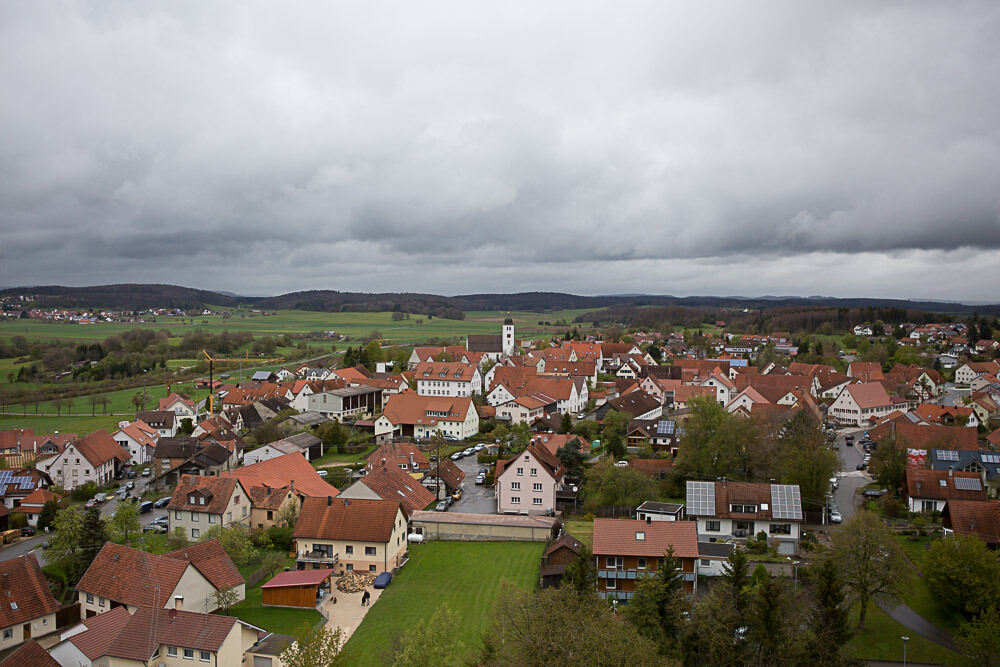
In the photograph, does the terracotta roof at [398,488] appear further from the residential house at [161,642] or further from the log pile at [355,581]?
the residential house at [161,642]

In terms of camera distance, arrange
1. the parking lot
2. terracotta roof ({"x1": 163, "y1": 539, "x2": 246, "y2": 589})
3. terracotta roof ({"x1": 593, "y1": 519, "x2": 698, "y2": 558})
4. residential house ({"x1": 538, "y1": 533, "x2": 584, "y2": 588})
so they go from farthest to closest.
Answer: the parking lot → residential house ({"x1": 538, "y1": 533, "x2": 584, "y2": 588}) → terracotta roof ({"x1": 593, "y1": 519, "x2": 698, "y2": 558}) → terracotta roof ({"x1": 163, "y1": 539, "x2": 246, "y2": 589})

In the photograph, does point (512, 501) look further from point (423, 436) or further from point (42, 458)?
point (42, 458)

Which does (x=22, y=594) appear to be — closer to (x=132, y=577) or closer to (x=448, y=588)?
(x=132, y=577)

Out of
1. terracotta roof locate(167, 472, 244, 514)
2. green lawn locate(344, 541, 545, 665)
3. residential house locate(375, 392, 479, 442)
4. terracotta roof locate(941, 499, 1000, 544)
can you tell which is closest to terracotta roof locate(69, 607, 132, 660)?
green lawn locate(344, 541, 545, 665)

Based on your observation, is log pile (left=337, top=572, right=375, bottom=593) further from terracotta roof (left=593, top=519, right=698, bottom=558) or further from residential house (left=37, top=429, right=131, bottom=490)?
residential house (left=37, top=429, right=131, bottom=490)

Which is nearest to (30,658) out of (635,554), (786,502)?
(635,554)
